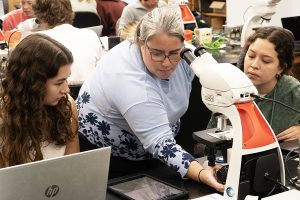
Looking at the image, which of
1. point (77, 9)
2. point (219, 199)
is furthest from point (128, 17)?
point (219, 199)

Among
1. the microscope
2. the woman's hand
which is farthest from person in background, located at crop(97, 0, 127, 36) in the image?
the microscope

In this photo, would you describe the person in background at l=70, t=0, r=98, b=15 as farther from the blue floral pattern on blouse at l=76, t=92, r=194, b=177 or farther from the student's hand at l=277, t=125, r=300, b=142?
the student's hand at l=277, t=125, r=300, b=142

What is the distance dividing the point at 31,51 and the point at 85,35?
1296mm

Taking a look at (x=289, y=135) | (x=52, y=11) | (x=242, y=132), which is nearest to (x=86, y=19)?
(x=52, y=11)

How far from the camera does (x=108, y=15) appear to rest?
497 centimetres

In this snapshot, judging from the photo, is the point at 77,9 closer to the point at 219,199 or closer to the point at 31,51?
the point at 31,51

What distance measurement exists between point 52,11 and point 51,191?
2.01 meters

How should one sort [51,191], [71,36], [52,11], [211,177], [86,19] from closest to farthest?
[51,191], [211,177], [71,36], [52,11], [86,19]

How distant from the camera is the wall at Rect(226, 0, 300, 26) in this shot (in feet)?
15.4

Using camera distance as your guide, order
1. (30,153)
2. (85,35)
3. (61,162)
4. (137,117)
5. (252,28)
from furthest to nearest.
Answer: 1. (252,28)
2. (85,35)
3. (30,153)
4. (137,117)
5. (61,162)

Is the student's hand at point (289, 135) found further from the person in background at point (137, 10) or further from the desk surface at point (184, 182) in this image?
the person in background at point (137, 10)

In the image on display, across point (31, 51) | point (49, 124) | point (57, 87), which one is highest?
point (31, 51)

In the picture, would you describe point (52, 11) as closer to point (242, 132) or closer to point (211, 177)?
point (211, 177)

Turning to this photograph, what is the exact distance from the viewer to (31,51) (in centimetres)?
169
